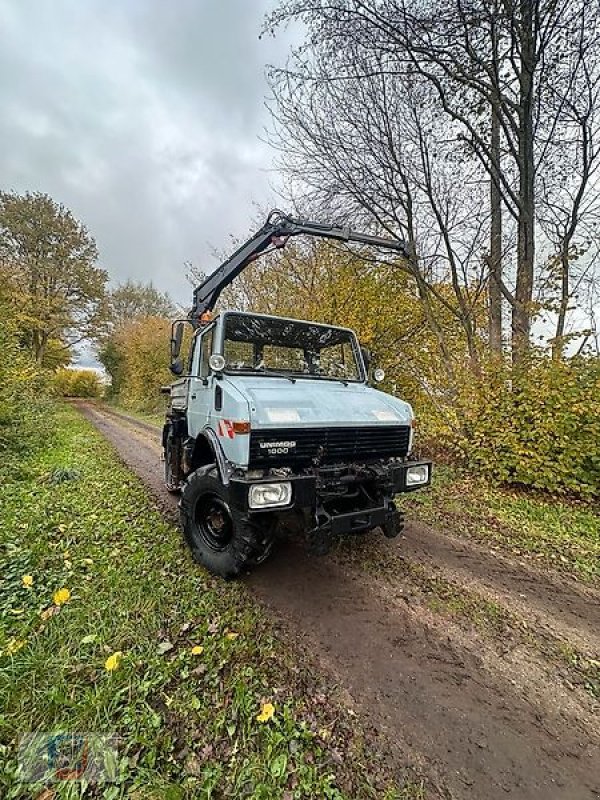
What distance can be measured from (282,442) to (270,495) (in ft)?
1.43

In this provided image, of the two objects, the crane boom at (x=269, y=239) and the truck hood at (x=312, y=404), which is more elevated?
the crane boom at (x=269, y=239)

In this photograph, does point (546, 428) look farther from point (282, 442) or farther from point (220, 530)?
point (220, 530)

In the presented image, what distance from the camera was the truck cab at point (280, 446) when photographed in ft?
9.46

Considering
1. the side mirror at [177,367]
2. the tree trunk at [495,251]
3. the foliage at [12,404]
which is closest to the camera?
the side mirror at [177,367]

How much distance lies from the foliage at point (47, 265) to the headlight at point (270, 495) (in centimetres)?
1938

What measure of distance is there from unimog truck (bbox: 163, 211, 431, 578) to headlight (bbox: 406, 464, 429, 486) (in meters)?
0.01

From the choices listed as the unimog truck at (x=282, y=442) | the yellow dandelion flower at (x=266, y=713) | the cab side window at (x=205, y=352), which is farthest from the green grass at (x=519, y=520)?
the cab side window at (x=205, y=352)

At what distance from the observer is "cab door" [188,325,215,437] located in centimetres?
388

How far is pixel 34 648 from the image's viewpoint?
7.64ft

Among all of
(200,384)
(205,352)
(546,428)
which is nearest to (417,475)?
(200,384)

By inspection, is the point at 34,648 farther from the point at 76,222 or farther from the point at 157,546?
the point at 76,222

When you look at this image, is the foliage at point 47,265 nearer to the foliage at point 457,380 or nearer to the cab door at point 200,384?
the foliage at point 457,380

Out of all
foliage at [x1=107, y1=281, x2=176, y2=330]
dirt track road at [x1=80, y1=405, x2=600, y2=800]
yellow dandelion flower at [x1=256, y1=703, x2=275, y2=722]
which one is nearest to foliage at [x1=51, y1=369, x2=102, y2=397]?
foliage at [x1=107, y1=281, x2=176, y2=330]

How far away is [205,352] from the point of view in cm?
431
